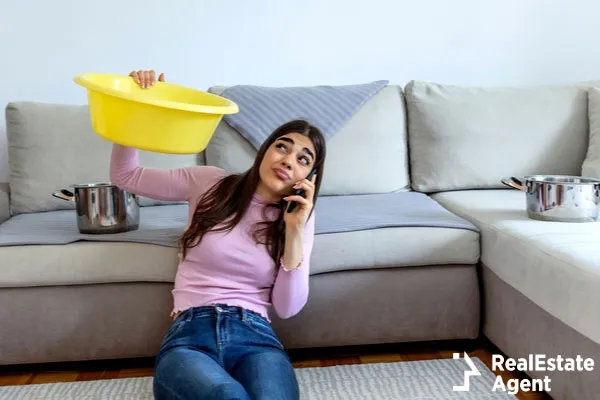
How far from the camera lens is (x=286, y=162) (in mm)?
1439

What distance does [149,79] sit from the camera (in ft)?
5.36

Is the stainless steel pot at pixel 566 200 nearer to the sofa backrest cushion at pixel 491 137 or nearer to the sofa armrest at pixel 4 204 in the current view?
the sofa backrest cushion at pixel 491 137

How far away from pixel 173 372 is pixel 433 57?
6.25 feet

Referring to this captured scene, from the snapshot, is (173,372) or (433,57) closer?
(173,372)

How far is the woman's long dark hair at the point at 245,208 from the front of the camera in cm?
148

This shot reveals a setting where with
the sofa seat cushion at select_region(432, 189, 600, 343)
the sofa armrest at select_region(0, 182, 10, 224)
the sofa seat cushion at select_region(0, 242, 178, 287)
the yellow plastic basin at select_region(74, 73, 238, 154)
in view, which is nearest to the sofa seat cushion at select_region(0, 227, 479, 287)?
the sofa seat cushion at select_region(0, 242, 178, 287)

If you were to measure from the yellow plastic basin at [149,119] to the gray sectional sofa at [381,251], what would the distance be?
1.23 ft

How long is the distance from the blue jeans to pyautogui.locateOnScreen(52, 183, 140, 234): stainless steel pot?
44 cm

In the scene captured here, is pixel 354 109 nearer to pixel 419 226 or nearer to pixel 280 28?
pixel 280 28

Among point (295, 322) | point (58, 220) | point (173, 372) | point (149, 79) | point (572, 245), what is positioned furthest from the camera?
point (58, 220)

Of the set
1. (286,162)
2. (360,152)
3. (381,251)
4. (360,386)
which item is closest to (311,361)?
(360,386)

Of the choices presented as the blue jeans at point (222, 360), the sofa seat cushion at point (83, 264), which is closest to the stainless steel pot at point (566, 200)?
the blue jeans at point (222, 360)

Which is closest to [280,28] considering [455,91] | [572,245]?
[455,91]

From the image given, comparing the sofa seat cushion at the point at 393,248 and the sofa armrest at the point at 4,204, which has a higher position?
the sofa armrest at the point at 4,204
